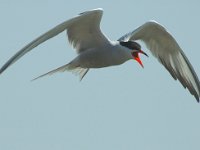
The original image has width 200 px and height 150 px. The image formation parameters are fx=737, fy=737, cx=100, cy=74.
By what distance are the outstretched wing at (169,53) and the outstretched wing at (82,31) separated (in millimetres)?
722

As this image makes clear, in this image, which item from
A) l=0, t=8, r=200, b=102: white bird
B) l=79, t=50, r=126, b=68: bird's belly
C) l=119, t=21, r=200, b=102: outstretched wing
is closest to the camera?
l=0, t=8, r=200, b=102: white bird

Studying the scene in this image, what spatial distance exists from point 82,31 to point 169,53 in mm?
1956

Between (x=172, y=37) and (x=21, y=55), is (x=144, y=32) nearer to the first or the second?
(x=172, y=37)

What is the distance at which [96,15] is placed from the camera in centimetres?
1155

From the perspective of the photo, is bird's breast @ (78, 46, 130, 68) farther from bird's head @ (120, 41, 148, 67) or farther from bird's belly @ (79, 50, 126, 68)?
bird's head @ (120, 41, 148, 67)

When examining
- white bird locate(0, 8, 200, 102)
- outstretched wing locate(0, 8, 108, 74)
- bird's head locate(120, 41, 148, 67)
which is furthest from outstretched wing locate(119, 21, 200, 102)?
outstretched wing locate(0, 8, 108, 74)

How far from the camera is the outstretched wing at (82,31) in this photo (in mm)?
10758

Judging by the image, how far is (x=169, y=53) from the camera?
43.3 ft

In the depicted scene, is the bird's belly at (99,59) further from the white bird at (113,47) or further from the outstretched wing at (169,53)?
the outstretched wing at (169,53)

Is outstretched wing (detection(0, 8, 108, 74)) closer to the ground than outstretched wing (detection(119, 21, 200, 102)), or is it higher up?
higher up

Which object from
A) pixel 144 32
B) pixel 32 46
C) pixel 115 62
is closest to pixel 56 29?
pixel 32 46

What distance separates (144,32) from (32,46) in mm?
3003

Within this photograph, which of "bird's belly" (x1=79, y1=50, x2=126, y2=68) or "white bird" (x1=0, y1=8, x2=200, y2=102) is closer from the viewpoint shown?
"white bird" (x1=0, y1=8, x2=200, y2=102)

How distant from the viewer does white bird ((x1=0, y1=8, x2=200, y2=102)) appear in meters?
11.6
